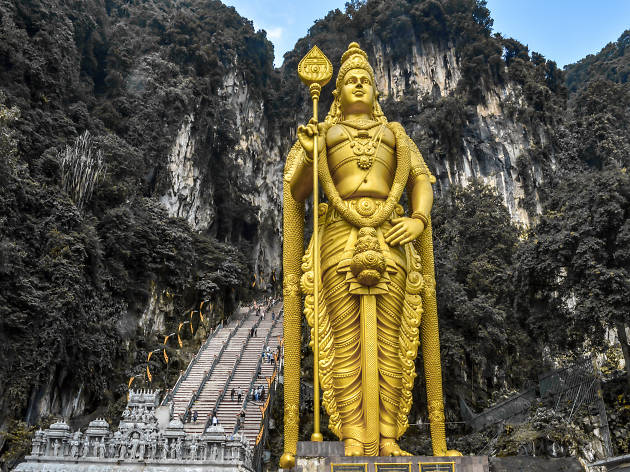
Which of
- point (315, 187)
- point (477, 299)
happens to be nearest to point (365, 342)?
point (315, 187)

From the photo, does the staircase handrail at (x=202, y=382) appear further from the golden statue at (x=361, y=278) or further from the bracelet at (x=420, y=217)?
the bracelet at (x=420, y=217)

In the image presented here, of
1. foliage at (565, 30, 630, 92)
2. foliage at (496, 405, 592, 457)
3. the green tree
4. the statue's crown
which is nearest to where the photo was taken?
the statue's crown

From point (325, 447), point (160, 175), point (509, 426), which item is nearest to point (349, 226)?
point (325, 447)

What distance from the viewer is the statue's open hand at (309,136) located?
5.46 m

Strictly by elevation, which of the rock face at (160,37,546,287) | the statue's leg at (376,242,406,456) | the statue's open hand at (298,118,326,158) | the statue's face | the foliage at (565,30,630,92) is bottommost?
the statue's leg at (376,242,406,456)

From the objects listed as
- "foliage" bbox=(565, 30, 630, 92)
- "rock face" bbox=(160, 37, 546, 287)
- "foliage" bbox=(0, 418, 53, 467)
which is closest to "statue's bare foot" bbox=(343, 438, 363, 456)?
"foliage" bbox=(0, 418, 53, 467)

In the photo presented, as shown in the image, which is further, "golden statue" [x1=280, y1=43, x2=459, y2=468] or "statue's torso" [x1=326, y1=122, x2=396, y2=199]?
"statue's torso" [x1=326, y1=122, x2=396, y2=199]

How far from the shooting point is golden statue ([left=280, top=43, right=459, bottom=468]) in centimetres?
509

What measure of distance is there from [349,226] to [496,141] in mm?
21757

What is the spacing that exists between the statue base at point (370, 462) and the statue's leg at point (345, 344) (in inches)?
13.3

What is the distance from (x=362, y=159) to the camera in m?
5.70

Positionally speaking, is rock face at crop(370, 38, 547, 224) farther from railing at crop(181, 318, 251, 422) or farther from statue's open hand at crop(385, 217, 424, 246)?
statue's open hand at crop(385, 217, 424, 246)

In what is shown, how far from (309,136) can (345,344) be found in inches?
83.6

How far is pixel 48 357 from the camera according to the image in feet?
36.0
